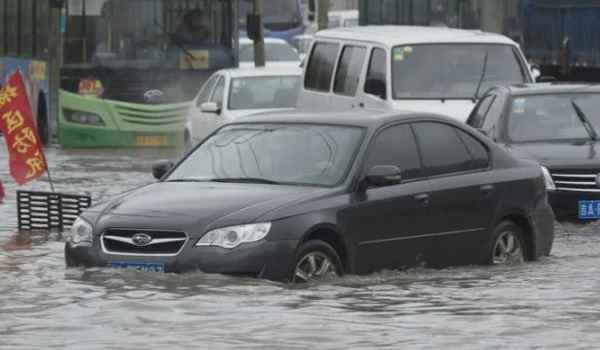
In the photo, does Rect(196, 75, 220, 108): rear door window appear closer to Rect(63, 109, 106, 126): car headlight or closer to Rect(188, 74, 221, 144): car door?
Rect(188, 74, 221, 144): car door

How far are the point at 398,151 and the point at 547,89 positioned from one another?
6.56 meters

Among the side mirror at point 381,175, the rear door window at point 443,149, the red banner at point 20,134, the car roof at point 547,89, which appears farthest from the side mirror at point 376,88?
the side mirror at point 381,175

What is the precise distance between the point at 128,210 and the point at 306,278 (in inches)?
47.4

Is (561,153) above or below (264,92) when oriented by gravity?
above

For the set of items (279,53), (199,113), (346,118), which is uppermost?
(346,118)

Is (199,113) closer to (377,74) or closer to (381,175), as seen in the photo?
(377,74)

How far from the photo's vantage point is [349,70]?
81.3ft

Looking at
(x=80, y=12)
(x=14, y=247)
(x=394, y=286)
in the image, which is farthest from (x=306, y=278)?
(x=80, y=12)

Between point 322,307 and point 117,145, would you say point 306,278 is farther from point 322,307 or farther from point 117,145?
point 117,145

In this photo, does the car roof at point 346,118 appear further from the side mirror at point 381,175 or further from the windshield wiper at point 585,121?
the windshield wiper at point 585,121

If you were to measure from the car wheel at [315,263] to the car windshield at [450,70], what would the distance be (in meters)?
10.1

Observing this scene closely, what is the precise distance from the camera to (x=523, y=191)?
50.3 ft

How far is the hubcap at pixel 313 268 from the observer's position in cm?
1321

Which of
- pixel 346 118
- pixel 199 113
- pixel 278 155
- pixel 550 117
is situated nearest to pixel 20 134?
pixel 550 117
